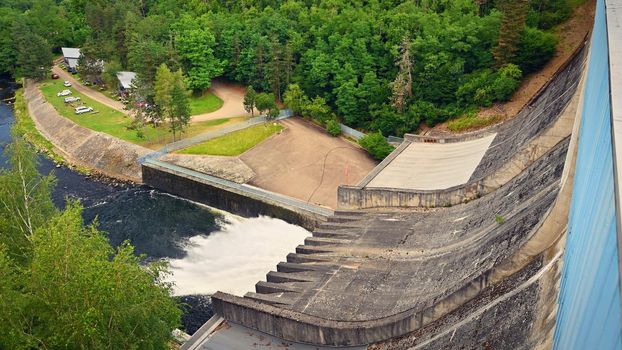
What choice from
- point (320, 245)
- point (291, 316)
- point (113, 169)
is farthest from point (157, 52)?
point (291, 316)

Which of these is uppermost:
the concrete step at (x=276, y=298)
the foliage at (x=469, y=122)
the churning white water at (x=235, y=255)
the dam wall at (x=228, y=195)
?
the foliage at (x=469, y=122)

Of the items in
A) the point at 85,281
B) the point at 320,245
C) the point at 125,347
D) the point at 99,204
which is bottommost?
the point at 99,204

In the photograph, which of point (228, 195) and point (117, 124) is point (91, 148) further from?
point (228, 195)

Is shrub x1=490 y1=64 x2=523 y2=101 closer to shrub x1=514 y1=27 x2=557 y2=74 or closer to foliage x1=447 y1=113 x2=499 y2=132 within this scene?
shrub x1=514 y1=27 x2=557 y2=74

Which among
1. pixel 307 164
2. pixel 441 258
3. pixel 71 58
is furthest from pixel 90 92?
pixel 441 258

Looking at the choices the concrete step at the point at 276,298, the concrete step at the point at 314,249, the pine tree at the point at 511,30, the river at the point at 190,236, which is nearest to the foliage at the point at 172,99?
the river at the point at 190,236

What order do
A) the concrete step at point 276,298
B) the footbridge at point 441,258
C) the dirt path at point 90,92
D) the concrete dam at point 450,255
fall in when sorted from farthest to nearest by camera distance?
the dirt path at point 90,92 < the concrete step at point 276,298 < the footbridge at point 441,258 < the concrete dam at point 450,255

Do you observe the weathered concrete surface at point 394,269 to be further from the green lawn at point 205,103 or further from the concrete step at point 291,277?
the green lawn at point 205,103

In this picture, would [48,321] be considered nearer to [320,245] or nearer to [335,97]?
[320,245]
